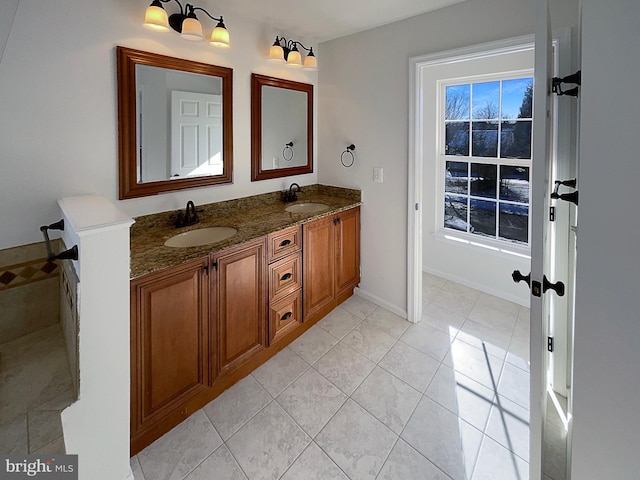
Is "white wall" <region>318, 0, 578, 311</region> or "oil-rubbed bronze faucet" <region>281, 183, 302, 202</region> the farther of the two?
"oil-rubbed bronze faucet" <region>281, 183, 302, 202</region>

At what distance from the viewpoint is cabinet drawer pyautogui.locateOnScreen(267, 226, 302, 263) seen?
208 cm

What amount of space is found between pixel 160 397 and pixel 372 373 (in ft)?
4.02

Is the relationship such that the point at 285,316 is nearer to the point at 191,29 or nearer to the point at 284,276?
the point at 284,276

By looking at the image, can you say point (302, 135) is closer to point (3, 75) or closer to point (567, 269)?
point (3, 75)

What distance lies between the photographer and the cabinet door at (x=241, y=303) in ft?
5.91

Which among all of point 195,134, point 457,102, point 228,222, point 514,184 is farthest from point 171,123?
point 514,184

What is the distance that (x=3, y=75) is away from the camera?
1.41 m

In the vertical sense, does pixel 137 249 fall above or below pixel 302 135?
below

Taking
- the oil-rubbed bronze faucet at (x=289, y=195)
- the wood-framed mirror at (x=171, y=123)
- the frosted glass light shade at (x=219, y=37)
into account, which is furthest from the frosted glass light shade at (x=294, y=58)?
the oil-rubbed bronze faucet at (x=289, y=195)

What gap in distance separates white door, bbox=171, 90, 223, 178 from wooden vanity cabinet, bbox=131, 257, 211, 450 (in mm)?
829

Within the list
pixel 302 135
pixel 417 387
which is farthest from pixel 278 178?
pixel 417 387

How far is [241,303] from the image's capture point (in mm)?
1920

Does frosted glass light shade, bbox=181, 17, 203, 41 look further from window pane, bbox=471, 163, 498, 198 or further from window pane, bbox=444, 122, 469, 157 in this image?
window pane, bbox=471, 163, 498, 198
